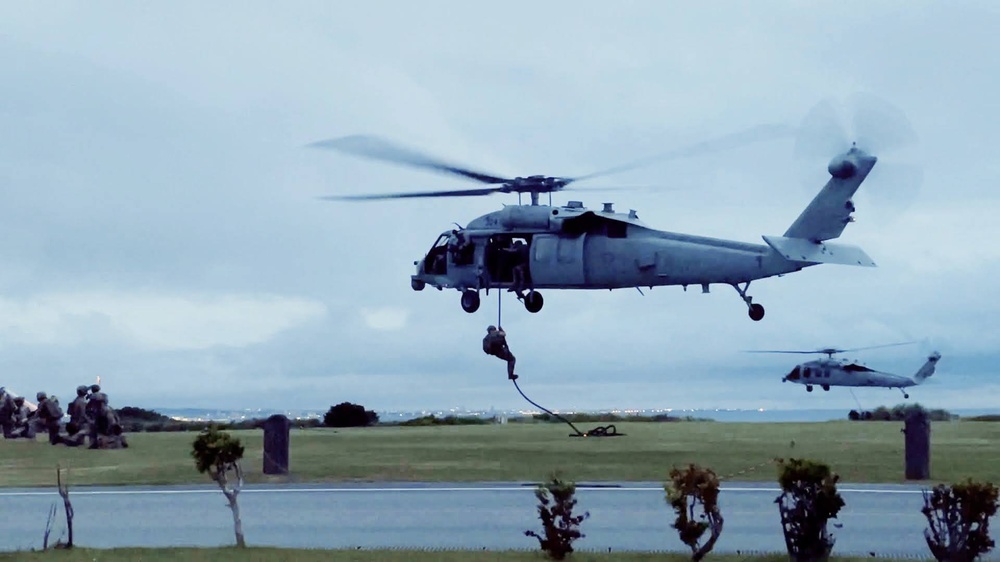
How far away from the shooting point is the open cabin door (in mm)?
32875

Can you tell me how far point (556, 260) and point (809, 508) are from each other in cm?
1480

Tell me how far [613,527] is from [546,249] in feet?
36.1

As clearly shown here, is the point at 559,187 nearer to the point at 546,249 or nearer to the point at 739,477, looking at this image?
the point at 546,249

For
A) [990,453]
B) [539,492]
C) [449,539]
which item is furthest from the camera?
[990,453]

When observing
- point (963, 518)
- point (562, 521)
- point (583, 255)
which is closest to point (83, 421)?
point (583, 255)

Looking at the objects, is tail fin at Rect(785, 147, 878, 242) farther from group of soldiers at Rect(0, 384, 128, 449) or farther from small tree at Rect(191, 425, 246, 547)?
group of soldiers at Rect(0, 384, 128, 449)

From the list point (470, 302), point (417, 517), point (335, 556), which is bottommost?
point (335, 556)

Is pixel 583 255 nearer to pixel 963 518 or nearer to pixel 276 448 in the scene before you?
pixel 276 448

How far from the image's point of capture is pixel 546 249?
3334cm

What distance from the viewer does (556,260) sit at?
33.2 meters

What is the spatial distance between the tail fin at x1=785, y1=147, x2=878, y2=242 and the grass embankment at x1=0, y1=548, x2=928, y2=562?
444 inches

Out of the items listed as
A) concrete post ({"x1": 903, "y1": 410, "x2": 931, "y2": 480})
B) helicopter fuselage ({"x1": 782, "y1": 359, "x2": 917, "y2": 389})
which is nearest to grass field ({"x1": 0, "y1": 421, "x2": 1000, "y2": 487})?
concrete post ({"x1": 903, "y1": 410, "x2": 931, "y2": 480})

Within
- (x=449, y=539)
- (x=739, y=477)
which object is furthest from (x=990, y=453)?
(x=449, y=539)

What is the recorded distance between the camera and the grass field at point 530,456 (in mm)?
31719
